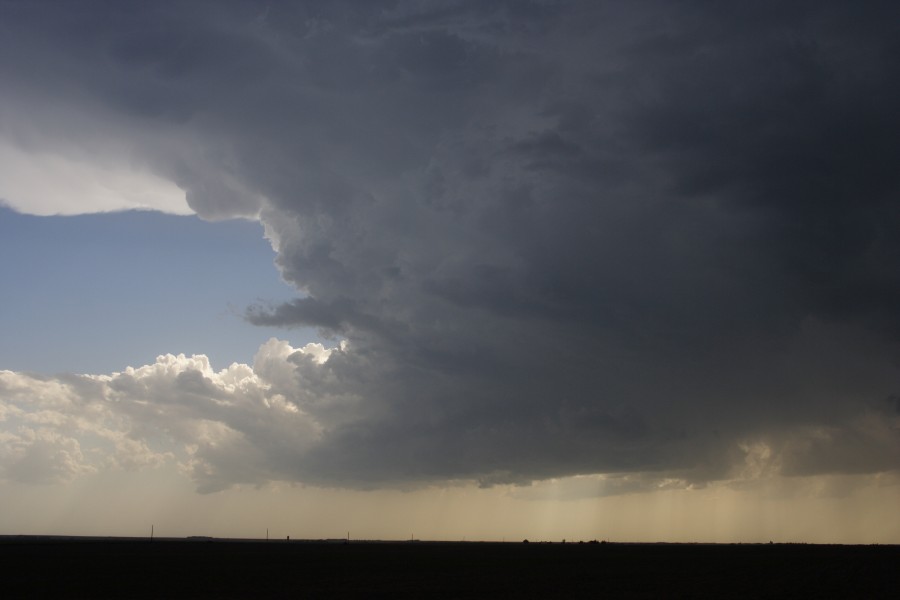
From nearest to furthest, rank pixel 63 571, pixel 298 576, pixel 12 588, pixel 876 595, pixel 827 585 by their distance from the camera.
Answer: pixel 876 595 < pixel 12 588 < pixel 827 585 < pixel 298 576 < pixel 63 571

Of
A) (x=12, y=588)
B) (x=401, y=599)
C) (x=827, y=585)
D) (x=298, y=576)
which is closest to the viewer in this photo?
(x=401, y=599)

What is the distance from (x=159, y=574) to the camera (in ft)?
256

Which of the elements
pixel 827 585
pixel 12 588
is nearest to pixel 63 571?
pixel 12 588

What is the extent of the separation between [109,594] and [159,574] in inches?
892

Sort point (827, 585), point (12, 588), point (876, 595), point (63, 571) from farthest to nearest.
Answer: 1. point (63, 571)
2. point (827, 585)
3. point (12, 588)
4. point (876, 595)

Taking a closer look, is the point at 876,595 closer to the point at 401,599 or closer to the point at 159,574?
the point at 401,599

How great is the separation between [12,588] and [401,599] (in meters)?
32.5

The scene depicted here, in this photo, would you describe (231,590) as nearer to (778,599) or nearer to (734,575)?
(778,599)

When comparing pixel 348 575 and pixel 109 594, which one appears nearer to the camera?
pixel 109 594

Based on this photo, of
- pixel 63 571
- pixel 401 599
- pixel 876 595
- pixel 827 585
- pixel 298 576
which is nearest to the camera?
pixel 401 599

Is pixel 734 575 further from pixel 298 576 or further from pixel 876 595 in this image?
pixel 298 576

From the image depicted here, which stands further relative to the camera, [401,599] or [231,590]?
[231,590]

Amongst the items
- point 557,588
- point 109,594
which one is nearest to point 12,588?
point 109,594

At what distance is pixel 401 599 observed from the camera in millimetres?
53781
